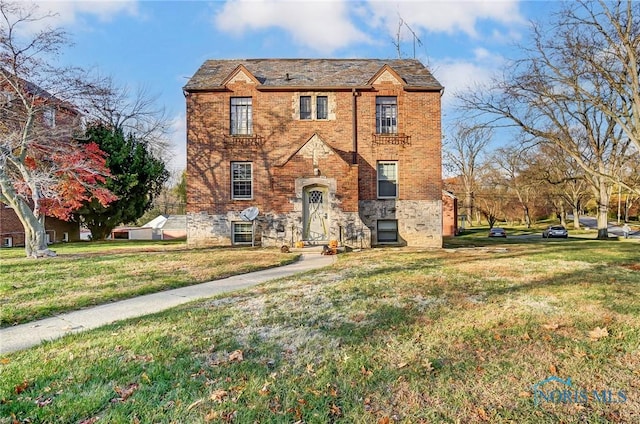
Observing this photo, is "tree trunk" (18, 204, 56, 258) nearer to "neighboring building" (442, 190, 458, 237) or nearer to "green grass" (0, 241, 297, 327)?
"green grass" (0, 241, 297, 327)

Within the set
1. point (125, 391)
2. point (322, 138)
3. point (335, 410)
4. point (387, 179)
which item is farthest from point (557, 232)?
point (125, 391)

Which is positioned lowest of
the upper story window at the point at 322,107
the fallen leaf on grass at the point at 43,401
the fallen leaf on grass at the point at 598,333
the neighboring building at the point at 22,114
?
the fallen leaf on grass at the point at 43,401

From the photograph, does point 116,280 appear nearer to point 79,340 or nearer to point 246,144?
point 79,340

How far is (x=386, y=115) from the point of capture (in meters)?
16.0

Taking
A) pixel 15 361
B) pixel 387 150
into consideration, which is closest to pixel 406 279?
pixel 15 361

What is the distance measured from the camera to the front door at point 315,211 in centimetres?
1470

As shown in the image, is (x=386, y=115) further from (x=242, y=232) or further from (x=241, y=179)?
(x=242, y=232)

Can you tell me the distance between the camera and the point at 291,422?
2654mm

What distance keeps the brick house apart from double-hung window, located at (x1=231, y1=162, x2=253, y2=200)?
0.05 meters

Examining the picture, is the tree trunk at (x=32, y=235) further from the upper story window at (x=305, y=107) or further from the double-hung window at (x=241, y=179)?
the upper story window at (x=305, y=107)

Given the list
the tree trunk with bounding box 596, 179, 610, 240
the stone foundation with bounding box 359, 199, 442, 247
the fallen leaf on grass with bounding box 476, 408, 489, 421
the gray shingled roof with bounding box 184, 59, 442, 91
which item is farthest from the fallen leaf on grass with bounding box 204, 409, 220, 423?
the tree trunk with bounding box 596, 179, 610, 240

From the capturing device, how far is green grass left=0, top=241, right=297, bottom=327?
5744mm

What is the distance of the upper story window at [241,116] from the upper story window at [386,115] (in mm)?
5870

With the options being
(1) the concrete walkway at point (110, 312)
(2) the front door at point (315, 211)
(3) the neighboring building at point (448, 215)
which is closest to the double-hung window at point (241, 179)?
(2) the front door at point (315, 211)
